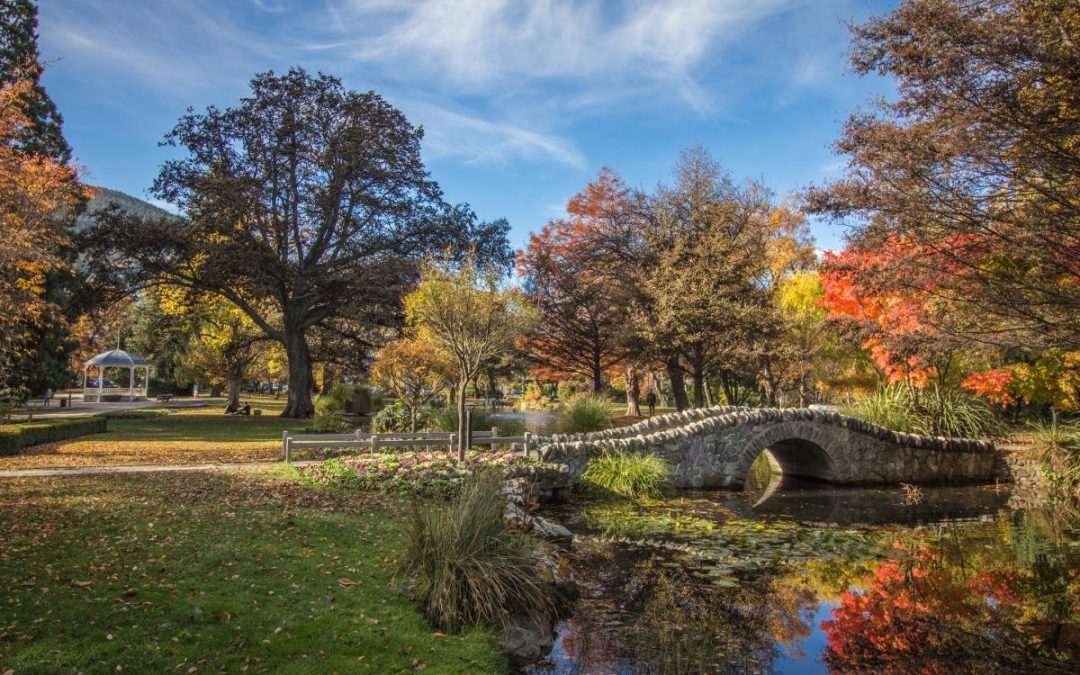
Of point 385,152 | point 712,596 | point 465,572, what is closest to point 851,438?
point 712,596

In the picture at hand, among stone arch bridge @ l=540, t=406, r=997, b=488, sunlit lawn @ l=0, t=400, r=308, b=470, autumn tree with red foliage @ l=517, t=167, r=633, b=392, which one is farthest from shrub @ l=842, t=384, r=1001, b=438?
sunlit lawn @ l=0, t=400, r=308, b=470

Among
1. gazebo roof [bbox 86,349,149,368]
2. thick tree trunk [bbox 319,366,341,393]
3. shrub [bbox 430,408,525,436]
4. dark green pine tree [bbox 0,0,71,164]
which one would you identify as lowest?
shrub [bbox 430,408,525,436]

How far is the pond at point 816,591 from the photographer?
6.32 meters

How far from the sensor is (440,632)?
19.2ft

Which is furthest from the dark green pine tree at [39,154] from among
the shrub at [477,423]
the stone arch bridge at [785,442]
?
the stone arch bridge at [785,442]

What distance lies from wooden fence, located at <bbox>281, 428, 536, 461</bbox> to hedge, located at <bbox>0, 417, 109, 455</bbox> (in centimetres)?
656

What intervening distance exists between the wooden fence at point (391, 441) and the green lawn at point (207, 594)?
5720 mm

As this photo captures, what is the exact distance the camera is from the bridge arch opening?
680 inches

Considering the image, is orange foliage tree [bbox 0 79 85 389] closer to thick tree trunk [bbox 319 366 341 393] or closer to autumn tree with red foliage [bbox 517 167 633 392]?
autumn tree with red foliage [bbox 517 167 633 392]

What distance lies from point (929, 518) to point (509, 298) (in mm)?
10038

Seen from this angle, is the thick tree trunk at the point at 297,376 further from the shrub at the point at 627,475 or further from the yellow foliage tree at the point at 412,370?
the shrub at the point at 627,475

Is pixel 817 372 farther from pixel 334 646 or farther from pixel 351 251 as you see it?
pixel 334 646

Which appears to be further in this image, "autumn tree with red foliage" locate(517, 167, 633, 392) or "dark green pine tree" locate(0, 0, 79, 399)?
"autumn tree with red foliage" locate(517, 167, 633, 392)

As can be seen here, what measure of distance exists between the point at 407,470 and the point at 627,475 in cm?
486
